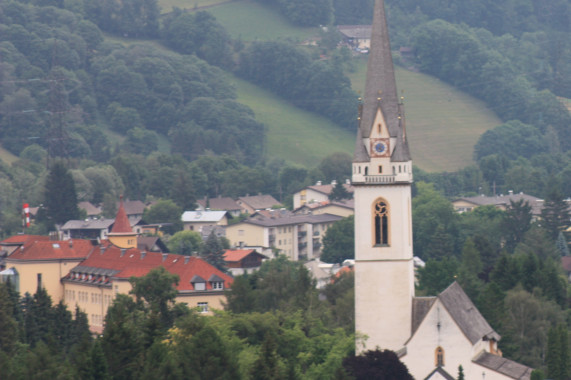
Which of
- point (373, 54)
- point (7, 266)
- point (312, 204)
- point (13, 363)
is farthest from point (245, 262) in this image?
point (13, 363)

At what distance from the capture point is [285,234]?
176 metres

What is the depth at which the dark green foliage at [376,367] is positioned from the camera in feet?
281

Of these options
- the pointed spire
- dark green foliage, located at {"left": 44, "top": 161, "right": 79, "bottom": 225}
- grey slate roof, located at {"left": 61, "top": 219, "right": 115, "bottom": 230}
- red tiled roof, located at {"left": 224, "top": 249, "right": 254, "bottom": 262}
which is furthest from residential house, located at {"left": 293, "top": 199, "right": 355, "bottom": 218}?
the pointed spire

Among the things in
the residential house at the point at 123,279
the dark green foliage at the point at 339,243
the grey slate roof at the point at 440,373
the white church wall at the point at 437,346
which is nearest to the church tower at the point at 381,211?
the white church wall at the point at 437,346

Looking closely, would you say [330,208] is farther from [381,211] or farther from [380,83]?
[381,211]

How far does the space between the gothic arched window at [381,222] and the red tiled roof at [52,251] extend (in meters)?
51.0

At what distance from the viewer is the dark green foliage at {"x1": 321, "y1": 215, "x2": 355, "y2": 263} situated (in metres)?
164

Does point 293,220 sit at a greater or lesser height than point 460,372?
greater

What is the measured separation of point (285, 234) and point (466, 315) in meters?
85.6

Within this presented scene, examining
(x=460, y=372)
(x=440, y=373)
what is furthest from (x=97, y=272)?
(x=460, y=372)

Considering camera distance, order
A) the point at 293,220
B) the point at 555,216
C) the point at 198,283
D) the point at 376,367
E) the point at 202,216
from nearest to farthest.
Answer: the point at 376,367 < the point at 198,283 < the point at 555,216 < the point at 293,220 < the point at 202,216

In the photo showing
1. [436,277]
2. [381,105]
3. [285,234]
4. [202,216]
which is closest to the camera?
[381,105]

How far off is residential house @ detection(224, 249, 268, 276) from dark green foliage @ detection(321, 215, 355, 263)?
8.69 metres

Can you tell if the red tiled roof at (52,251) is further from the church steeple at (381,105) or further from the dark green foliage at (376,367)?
the dark green foliage at (376,367)
